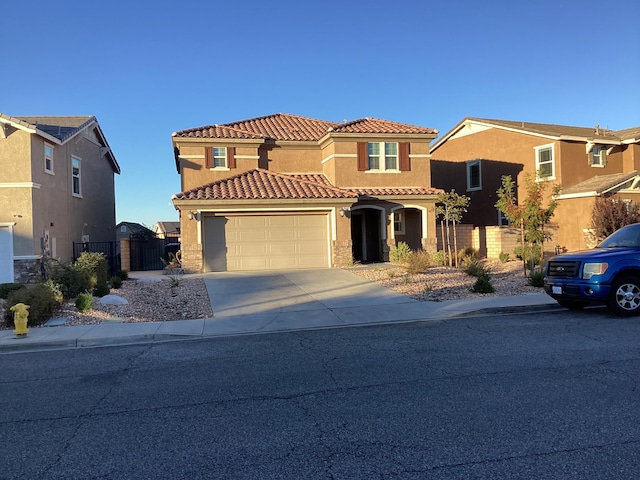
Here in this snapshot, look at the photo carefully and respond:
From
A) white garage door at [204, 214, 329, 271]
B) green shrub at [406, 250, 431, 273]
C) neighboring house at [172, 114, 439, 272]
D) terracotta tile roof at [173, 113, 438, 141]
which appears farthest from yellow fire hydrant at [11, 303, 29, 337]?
terracotta tile roof at [173, 113, 438, 141]

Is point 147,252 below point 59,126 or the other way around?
below

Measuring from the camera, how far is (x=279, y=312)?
11.4 meters

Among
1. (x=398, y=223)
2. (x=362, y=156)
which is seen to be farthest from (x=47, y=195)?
(x=398, y=223)

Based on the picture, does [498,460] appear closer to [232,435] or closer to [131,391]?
[232,435]

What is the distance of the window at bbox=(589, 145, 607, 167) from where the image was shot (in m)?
24.9

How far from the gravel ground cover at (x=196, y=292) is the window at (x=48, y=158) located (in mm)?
5854

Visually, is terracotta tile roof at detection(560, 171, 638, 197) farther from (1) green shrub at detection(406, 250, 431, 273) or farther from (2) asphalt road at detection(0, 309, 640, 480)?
(2) asphalt road at detection(0, 309, 640, 480)

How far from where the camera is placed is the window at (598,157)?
81.8ft

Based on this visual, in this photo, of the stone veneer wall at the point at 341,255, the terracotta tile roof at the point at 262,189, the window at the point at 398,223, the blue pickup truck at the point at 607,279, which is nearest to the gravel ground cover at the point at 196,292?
the stone veneer wall at the point at 341,255

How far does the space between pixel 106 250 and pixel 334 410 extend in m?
21.5

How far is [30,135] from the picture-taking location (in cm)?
1784

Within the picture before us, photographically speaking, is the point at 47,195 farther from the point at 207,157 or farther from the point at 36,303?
the point at 36,303

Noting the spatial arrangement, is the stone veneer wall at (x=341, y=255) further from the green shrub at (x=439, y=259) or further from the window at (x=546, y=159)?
the window at (x=546, y=159)

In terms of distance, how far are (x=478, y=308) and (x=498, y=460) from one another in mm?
7439
